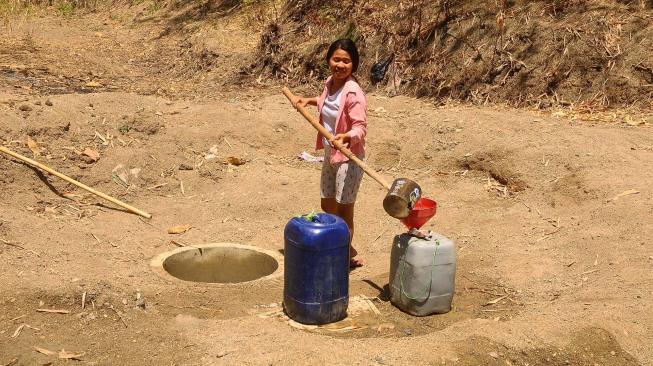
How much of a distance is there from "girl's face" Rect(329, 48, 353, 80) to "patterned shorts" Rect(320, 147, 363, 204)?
1.76 ft

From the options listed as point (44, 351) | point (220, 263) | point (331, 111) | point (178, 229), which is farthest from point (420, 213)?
point (178, 229)

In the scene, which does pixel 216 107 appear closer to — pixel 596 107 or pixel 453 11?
pixel 453 11

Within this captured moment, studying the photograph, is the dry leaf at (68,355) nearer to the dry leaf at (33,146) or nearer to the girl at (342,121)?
the girl at (342,121)

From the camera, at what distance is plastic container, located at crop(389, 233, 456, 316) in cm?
419

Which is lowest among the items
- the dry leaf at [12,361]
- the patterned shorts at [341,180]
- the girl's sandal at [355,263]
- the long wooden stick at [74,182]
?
the girl's sandal at [355,263]

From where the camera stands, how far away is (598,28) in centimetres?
821

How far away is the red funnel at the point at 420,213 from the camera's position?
4168 millimetres

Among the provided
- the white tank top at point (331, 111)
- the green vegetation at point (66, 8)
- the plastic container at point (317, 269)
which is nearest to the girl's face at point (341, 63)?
the white tank top at point (331, 111)

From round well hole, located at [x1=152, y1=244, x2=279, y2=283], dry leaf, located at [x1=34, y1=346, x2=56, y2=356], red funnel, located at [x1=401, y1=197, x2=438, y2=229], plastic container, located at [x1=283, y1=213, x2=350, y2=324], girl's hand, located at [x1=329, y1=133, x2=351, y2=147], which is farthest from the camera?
round well hole, located at [x1=152, y1=244, x2=279, y2=283]

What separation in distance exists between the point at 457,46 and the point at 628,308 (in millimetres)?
5466

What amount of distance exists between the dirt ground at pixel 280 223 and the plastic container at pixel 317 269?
0.14 meters

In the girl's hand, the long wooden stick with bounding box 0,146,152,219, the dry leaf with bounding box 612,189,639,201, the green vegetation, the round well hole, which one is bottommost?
the round well hole

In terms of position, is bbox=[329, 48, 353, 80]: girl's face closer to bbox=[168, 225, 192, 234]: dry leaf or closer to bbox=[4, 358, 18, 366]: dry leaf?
bbox=[168, 225, 192, 234]: dry leaf

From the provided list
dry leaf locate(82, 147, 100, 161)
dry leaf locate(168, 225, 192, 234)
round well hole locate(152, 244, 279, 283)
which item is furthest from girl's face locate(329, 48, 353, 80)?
dry leaf locate(82, 147, 100, 161)
